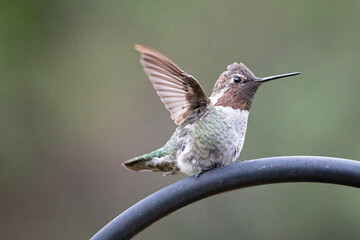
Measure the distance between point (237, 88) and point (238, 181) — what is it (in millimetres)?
1029

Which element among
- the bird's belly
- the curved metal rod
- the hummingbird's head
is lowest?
the curved metal rod

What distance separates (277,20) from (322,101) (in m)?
1.22

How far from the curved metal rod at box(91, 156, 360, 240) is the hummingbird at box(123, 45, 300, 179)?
0.49 meters

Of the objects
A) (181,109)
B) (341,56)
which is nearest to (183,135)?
(181,109)

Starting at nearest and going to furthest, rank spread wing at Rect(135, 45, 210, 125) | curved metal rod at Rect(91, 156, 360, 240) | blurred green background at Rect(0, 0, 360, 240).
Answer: curved metal rod at Rect(91, 156, 360, 240)
spread wing at Rect(135, 45, 210, 125)
blurred green background at Rect(0, 0, 360, 240)

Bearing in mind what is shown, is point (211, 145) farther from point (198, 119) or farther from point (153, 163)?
point (153, 163)

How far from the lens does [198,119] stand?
316 centimetres

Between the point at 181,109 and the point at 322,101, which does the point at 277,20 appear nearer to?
the point at 322,101

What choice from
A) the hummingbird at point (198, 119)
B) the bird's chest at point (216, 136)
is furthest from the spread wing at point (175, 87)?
the bird's chest at point (216, 136)

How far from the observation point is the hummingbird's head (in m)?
3.26

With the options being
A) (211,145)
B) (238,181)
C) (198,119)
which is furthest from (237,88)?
(238,181)

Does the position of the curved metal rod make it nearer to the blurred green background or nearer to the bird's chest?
the bird's chest

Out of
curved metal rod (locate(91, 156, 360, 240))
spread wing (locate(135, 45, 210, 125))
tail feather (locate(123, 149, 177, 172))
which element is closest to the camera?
curved metal rod (locate(91, 156, 360, 240))

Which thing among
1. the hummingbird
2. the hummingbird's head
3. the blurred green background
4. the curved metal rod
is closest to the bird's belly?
the hummingbird
